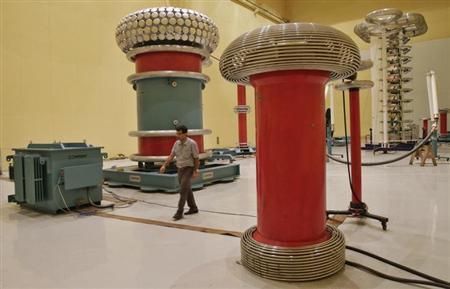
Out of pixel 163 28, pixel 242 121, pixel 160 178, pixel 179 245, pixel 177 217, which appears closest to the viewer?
pixel 179 245

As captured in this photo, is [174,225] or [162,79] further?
[162,79]

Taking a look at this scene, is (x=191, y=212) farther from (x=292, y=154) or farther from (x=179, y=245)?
(x=292, y=154)

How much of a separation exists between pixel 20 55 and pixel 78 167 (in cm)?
491

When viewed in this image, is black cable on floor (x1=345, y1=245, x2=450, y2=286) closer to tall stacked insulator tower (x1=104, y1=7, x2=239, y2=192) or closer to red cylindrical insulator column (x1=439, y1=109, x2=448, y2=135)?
tall stacked insulator tower (x1=104, y1=7, x2=239, y2=192)

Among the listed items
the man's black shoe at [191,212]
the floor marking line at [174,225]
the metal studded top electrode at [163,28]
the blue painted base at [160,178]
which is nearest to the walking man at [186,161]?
the man's black shoe at [191,212]

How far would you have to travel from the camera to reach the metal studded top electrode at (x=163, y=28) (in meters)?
4.85

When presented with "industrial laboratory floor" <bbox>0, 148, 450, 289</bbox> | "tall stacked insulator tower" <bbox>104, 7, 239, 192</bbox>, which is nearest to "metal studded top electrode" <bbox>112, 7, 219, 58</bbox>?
"tall stacked insulator tower" <bbox>104, 7, 239, 192</bbox>

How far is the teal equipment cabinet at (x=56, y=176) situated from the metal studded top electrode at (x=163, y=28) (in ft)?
6.27

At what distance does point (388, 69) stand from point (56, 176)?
9.69 metres

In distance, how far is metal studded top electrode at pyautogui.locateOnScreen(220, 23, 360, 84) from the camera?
190 centimetres

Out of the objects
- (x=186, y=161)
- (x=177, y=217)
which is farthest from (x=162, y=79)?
(x=177, y=217)

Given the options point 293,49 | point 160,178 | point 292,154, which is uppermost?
point 293,49

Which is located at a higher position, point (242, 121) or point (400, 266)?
point (242, 121)

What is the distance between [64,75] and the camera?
8023 mm
